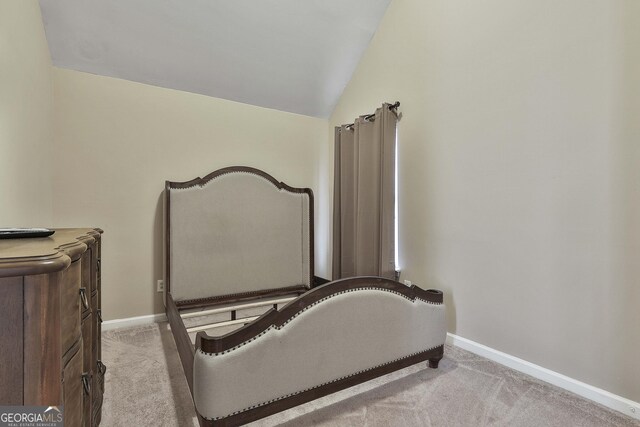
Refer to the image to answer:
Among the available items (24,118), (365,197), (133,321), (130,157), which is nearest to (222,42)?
(130,157)

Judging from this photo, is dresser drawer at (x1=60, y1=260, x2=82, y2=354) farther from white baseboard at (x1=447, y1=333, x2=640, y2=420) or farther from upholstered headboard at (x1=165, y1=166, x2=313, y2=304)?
white baseboard at (x1=447, y1=333, x2=640, y2=420)

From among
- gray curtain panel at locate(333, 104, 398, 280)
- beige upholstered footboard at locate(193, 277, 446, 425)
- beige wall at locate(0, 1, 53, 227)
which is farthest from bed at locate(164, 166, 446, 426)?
beige wall at locate(0, 1, 53, 227)

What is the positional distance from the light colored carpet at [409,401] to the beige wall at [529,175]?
0.73 ft

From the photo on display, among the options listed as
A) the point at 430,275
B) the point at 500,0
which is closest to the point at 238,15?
the point at 500,0

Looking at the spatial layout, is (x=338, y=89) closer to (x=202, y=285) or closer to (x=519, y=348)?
(x=202, y=285)

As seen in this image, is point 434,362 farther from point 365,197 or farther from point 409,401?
point 365,197

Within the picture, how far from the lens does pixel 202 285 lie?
→ 9.09ft

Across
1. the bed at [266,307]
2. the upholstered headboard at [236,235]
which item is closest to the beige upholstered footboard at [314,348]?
the bed at [266,307]

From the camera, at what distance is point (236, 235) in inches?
116

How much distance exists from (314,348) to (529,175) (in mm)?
1646

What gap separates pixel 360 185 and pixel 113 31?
235 cm

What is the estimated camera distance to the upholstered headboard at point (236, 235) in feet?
8.84

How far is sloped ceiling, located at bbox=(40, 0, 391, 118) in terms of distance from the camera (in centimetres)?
234

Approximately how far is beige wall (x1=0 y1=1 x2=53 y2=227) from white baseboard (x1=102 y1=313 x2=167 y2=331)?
969mm
